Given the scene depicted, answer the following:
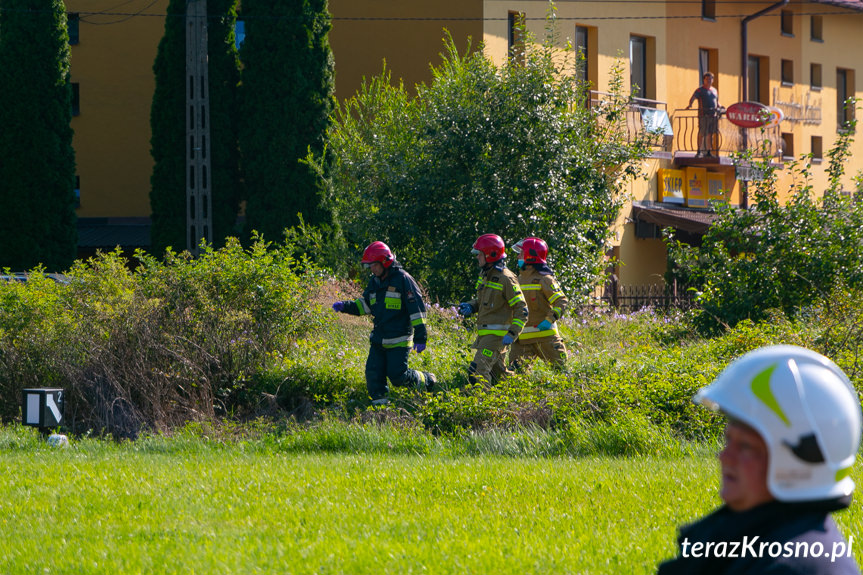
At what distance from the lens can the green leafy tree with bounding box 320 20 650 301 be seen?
652 inches

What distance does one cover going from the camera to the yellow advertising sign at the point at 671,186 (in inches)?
1163

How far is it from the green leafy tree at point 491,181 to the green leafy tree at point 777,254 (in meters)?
2.36

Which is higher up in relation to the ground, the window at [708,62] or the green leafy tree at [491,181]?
the window at [708,62]

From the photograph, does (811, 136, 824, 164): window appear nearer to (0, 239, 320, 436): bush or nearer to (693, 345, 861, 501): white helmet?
(0, 239, 320, 436): bush

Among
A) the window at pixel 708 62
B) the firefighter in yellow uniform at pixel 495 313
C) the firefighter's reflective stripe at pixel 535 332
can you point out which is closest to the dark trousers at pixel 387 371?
the firefighter in yellow uniform at pixel 495 313

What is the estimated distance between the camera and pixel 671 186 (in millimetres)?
29891

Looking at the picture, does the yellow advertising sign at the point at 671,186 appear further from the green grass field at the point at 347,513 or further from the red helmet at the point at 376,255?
the green grass field at the point at 347,513

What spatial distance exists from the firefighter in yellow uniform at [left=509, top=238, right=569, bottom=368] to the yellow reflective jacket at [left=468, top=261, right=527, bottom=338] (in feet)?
1.76

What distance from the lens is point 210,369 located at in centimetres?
1158

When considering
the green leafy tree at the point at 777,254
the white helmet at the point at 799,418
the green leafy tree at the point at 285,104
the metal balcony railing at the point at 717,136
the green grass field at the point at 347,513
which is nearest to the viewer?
the white helmet at the point at 799,418

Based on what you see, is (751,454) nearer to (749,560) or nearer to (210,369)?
(749,560)

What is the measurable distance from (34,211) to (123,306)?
15.8 metres

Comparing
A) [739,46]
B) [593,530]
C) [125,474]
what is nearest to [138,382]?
[125,474]

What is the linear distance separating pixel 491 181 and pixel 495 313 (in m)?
5.81
